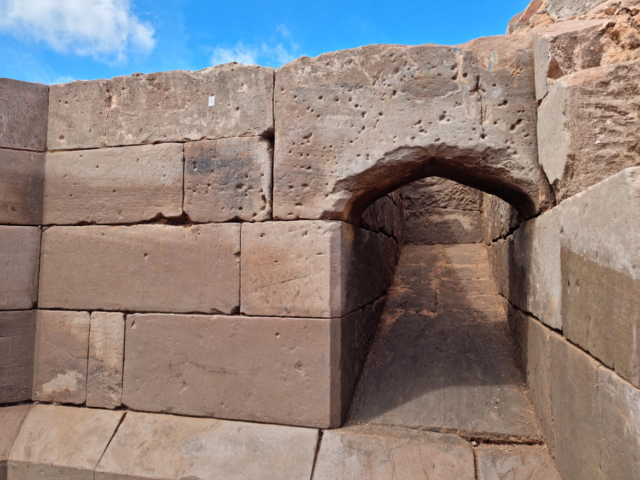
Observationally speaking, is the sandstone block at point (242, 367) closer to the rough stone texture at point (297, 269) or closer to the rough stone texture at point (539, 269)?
the rough stone texture at point (297, 269)

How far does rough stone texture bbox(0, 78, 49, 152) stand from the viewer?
3596mm

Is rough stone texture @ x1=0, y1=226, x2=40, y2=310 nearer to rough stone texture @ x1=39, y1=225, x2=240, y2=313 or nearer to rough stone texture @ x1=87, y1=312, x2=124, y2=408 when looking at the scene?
rough stone texture @ x1=39, y1=225, x2=240, y2=313

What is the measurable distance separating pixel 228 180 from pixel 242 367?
1412mm

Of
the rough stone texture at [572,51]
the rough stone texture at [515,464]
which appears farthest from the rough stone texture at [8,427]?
the rough stone texture at [572,51]

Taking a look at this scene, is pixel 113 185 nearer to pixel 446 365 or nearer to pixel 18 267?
pixel 18 267

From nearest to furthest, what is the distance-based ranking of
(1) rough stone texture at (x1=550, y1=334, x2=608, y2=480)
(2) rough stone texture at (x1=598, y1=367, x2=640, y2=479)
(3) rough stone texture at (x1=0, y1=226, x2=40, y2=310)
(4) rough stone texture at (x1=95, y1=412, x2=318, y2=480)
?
(2) rough stone texture at (x1=598, y1=367, x2=640, y2=479) → (1) rough stone texture at (x1=550, y1=334, x2=608, y2=480) → (4) rough stone texture at (x1=95, y1=412, x2=318, y2=480) → (3) rough stone texture at (x1=0, y1=226, x2=40, y2=310)

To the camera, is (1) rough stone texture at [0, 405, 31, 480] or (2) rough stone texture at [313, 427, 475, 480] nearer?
(2) rough stone texture at [313, 427, 475, 480]

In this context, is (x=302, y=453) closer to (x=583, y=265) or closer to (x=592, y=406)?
(x=592, y=406)

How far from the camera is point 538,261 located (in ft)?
9.34

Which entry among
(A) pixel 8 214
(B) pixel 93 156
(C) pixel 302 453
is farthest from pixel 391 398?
(A) pixel 8 214

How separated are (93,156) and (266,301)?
6.43ft

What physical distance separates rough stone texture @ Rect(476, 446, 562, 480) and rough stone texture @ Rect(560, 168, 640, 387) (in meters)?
0.92

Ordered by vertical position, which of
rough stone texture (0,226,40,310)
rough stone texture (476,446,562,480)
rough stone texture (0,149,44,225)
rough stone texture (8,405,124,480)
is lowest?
rough stone texture (8,405,124,480)

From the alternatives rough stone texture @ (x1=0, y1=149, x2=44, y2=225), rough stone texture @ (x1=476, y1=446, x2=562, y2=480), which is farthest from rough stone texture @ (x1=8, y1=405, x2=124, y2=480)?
rough stone texture @ (x1=476, y1=446, x2=562, y2=480)
